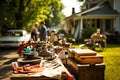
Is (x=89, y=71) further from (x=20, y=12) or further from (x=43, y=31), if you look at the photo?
(x=20, y=12)

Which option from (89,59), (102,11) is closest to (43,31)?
(89,59)

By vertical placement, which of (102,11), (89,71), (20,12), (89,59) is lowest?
(89,71)

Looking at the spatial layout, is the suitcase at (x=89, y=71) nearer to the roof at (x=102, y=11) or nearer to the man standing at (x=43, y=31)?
the man standing at (x=43, y=31)

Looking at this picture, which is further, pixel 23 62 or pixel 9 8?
pixel 9 8

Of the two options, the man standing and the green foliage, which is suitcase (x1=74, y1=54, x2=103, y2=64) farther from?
the green foliage

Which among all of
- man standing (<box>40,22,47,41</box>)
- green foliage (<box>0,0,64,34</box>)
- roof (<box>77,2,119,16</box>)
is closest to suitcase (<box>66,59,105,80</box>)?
man standing (<box>40,22,47,41</box>)

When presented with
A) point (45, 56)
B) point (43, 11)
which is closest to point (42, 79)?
point (45, 56)

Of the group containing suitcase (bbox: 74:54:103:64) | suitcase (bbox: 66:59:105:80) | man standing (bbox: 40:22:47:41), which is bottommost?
suitcase (bbox: 66:59:105:80)

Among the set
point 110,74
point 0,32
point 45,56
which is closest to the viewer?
point 45,56

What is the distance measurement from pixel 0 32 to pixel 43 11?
615 centimetres

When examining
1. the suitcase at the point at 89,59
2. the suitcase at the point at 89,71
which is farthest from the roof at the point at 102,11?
the suitcase at the point at 89,71

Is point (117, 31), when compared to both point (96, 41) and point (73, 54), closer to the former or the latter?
point (96, 41)

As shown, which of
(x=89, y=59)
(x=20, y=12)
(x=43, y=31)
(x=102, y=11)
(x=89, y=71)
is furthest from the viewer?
(x=102, y=11)

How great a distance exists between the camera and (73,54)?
9.24m
